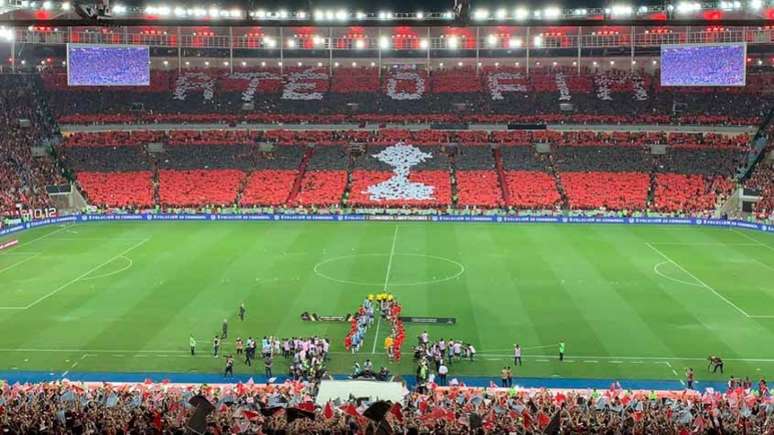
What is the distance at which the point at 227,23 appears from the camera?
46.4 feet

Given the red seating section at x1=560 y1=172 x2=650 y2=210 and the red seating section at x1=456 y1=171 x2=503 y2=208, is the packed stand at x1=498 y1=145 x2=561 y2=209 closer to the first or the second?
the red seating section at x1=456 y1=171 x2=503 y2=208

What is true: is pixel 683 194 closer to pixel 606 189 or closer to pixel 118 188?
pixel 606 189

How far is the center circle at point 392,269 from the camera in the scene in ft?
149

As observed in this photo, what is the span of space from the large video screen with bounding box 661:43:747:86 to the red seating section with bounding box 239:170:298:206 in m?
36.6

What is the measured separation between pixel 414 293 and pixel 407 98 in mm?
56530

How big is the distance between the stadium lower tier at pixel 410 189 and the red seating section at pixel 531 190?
92 millimetres

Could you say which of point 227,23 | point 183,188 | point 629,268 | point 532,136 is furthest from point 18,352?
point 532,136

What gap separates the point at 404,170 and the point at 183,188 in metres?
22.2

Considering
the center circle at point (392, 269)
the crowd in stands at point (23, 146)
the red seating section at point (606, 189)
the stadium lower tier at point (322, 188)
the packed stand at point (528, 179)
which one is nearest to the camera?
the center circle at point (392, 269)

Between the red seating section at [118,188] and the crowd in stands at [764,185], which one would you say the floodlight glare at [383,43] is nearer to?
the red seating section at [118,188]

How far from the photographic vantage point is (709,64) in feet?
228

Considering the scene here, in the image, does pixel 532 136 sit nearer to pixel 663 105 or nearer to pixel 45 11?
pixel 663 105

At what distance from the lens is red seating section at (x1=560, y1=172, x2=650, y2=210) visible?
72875mm

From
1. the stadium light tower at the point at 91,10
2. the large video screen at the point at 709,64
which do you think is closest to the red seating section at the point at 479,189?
the large video screen at the point at 709,64
